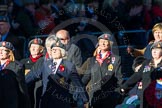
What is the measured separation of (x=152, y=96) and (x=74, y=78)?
1.25 meters

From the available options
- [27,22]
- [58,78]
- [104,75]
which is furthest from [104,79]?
[27,22]

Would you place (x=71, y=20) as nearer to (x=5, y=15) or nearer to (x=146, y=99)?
(x=5, y=15)

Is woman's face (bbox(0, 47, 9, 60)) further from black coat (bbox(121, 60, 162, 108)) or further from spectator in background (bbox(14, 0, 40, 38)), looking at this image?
spectator in background (bbox(14, 0, 40, 38))

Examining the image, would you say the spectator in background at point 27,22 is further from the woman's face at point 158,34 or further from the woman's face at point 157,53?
the woman's face at point 157,53

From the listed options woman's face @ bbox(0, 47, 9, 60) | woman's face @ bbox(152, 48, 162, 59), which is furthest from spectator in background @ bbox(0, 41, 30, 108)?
woman's face @ bbox(152, 48, 162, 59)

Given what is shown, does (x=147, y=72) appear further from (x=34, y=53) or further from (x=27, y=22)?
(x=27, y=22)

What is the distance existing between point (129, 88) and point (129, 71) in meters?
1.99

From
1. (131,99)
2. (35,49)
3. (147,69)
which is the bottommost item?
(131,99)

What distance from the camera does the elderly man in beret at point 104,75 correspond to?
48.0 ft

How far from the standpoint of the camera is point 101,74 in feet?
48.0

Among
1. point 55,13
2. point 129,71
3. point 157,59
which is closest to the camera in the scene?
point 157,59

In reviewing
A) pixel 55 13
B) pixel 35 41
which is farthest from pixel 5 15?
pixel 35 41

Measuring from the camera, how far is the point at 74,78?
1405 centimetres

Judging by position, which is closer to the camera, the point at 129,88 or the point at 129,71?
the point at 129,88
